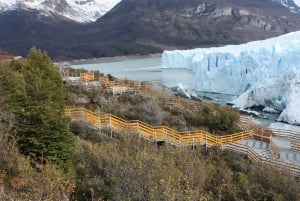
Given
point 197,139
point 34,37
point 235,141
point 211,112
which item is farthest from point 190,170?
point 34,37

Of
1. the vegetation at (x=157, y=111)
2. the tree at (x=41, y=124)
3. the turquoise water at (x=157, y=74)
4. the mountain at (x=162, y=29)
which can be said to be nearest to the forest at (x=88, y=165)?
the tree at (x=41, y=124)

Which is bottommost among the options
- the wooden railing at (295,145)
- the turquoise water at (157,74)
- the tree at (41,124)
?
the turquoise water at (157,74)

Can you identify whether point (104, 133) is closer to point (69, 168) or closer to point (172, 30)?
point (69, 168)

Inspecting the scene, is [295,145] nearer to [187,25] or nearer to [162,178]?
[162,178]

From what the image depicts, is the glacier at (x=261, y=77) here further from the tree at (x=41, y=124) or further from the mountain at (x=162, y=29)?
the mountain at (x=162, y=29)

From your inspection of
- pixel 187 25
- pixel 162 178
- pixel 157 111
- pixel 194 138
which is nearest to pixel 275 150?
pixel 194 138

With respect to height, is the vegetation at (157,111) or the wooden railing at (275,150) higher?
the vegetation at (157,111)

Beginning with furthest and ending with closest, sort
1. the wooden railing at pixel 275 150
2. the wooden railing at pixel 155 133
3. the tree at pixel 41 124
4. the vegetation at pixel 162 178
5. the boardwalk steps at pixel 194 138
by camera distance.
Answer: the wooden railing at pixel 155 133, the boardwalk steps at pixel 194 138, the wooden railing at pixel 275 150, the tree at pixel 41 124, the vegetation at pixel 162 178
